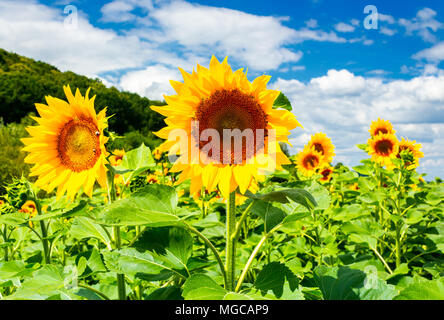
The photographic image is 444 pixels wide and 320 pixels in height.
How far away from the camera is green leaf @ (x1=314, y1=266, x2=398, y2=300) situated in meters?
1.24

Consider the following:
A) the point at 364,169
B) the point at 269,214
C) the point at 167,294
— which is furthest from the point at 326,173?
the point at 167,294

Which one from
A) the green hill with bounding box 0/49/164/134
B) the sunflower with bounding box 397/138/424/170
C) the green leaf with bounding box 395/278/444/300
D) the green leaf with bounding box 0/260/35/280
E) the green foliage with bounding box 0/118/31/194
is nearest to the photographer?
the green leaf with bounding box 395/278/444/300

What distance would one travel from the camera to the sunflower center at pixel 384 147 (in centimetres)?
490

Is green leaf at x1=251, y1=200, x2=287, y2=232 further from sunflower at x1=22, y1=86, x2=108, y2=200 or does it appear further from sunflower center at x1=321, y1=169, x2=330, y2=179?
sunflower center at x1=321, y1=169, x2=330, y2=179

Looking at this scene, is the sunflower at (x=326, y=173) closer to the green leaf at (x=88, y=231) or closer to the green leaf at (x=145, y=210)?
the green leaf at (x=88, y=231)

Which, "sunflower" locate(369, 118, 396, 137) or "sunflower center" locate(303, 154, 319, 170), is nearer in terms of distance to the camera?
"sunflower" locate(369, 118, 396, 137)

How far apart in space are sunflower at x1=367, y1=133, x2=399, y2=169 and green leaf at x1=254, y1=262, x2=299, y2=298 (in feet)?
13.0

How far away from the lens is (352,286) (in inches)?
51.1

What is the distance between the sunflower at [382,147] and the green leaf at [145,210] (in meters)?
4.07

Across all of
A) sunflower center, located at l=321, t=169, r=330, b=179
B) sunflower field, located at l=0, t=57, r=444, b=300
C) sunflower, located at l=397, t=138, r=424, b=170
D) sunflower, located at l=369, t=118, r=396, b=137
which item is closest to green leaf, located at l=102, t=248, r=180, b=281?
sunflower field, located at l=0, t=57, r=444, b=300

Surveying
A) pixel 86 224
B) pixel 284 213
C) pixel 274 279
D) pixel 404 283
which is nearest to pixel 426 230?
pixel 404 283

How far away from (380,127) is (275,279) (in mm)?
4460
